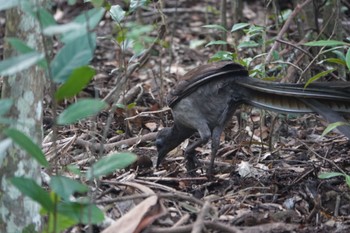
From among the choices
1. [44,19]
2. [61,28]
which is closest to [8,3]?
[44,19]

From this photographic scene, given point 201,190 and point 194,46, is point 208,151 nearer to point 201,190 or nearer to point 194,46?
point 201,190

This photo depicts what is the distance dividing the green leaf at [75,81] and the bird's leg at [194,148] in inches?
89.0

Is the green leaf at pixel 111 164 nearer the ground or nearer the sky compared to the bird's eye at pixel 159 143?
nearer the sky

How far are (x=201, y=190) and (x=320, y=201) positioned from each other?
2.54ft

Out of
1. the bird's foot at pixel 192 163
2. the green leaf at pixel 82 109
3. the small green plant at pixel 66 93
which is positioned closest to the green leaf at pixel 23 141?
the small green plant at pixel 66 93

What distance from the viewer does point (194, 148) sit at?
4.98 meters

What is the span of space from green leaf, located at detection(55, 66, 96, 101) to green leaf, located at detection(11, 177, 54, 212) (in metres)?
0.33

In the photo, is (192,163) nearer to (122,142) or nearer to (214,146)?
(214,146)

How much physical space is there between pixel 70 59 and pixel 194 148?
2.38m

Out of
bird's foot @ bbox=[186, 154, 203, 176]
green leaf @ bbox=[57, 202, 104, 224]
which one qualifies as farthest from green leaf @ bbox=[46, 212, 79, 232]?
bird's foot @ bbox=[186, 154, 203, 176]

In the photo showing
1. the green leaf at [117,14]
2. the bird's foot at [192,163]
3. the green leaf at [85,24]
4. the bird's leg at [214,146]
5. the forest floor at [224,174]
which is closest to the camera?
the green leaf at [85,24]

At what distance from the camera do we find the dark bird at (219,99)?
14.9 feet

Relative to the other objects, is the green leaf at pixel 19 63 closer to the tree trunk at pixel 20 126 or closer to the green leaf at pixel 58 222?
the green leaf at pixel 58 222

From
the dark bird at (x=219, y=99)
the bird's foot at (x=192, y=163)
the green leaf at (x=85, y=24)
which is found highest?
the green leaf at (x=85, y=24)
